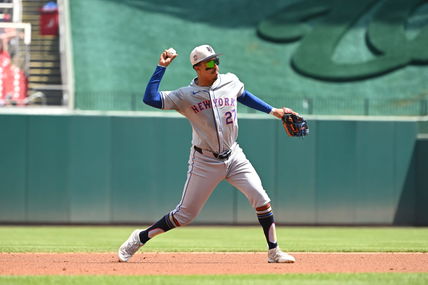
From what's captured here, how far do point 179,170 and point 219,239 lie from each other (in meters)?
4.65

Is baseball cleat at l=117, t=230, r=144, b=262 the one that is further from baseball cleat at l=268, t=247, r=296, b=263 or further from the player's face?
the player's face

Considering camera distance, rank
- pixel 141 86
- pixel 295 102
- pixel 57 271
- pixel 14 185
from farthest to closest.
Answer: pixel 141 86, pixel 295 102, pixel 14 185, pixel 57 271

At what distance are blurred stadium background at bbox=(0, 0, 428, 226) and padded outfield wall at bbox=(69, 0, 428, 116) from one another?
0.06 meters

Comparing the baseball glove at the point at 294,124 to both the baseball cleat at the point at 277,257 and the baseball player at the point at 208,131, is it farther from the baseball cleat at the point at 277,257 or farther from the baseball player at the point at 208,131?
the baseball cleat at the point at 277,257

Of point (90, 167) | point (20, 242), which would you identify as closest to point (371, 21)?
point (90, 167)

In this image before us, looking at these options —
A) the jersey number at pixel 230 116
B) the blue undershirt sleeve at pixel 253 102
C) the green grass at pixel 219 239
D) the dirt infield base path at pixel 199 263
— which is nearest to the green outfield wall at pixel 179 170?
the green grass at pixel 219 239

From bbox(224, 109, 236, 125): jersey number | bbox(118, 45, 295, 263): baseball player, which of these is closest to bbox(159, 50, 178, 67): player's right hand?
bbox(118, 45, 295, 263): baseball player

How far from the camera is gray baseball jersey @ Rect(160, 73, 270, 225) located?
26.2 feet

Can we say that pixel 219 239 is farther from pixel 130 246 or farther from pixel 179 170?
pixel 130 246

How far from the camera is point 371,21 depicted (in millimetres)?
29375

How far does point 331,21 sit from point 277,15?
1.85 meters

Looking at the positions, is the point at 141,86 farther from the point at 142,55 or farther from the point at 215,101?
the point at 215,101

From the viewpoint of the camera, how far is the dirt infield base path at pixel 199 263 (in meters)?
7.63

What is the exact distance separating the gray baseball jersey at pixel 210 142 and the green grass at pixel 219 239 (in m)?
2.55
